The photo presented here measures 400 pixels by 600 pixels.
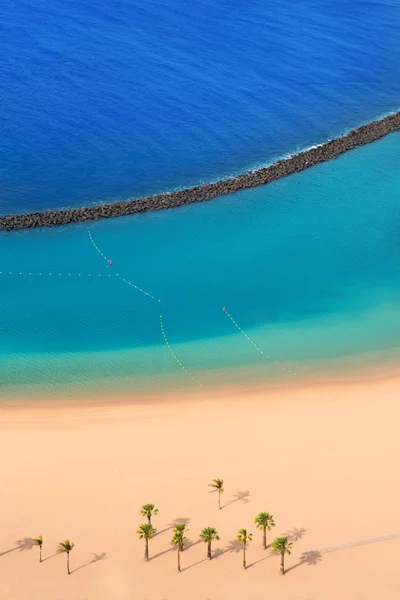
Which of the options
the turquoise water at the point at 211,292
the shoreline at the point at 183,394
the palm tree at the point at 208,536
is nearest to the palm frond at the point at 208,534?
the palm tree at the point at 208,536

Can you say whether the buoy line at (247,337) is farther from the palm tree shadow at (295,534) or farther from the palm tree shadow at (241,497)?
the palm tree shadow at (295,534)

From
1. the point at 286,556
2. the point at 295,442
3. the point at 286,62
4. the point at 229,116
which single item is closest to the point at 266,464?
the point at 295,442

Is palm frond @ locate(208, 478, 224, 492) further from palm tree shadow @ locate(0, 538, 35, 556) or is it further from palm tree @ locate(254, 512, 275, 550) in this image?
palm tree shadow @ locate(0, 538, 35, 556)

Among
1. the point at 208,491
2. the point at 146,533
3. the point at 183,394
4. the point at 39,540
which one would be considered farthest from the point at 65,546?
the point at 183,394

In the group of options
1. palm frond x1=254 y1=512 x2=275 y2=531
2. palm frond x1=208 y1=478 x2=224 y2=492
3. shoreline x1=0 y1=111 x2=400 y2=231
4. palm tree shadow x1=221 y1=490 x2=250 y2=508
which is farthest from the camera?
shoreline x1=0 y1=111 x2=400 y2=231

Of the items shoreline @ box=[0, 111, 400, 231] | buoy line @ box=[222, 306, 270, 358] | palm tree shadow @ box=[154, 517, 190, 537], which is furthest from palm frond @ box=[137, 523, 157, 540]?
shoreline @ box=[0, 111, 400, 231]

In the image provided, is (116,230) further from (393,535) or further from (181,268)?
(393,535)

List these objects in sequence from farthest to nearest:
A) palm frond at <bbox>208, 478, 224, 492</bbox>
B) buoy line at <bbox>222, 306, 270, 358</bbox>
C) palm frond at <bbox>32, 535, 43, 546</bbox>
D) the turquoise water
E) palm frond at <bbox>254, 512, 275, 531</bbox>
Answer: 1. buoy line at <bbox>222, 306, 270, 358</bbox>
2. the turquoise water
3. palm frond at <bbox>208, 478, 224, 492</bbox>
4. palm frond at <bbox>254, 512, 275, 531</bbox>
5. palm frond at <bbox>32, 535, 43, 546</bbox>
